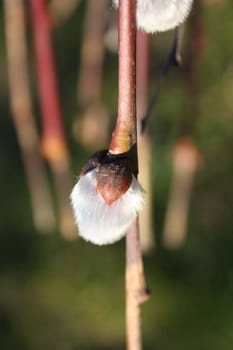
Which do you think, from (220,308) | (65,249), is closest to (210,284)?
(220,308)

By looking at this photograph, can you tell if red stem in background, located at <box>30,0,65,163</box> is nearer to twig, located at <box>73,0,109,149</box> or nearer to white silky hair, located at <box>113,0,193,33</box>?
twig, located at <box>73,0,109,149</box>

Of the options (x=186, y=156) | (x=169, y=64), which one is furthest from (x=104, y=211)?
(x=186, y=156)

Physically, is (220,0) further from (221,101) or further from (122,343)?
(122,343)

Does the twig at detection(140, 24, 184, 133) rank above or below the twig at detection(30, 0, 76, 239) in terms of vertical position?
above

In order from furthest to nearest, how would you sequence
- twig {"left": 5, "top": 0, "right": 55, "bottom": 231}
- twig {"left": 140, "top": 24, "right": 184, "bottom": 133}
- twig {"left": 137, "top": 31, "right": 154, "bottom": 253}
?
twig {"left": 5, "top": 0, "right": 55, "bottom": 231}, twig {"left": 137, "top": 31, "right": 154, "bottom": 253}, twig {"left": 140, "top": 24, "right": 184, "bottom": 133}

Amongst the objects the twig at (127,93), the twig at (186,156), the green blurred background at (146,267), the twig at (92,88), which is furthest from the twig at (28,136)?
the twig at (127,93)

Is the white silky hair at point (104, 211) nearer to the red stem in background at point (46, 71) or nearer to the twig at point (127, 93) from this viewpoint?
the twig at point (127, 93)

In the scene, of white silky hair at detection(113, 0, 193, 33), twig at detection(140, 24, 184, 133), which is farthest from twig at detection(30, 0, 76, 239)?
white silky hair at detection(113, 0, 193, 33)

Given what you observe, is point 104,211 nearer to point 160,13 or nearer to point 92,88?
point 160,13
